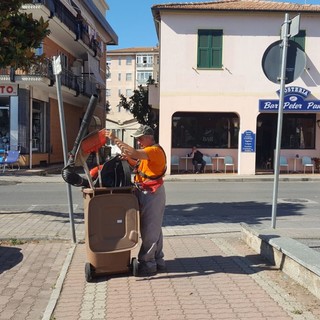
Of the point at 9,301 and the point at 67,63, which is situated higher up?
the point at 67,63

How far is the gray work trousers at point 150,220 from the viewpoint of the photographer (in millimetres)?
5387

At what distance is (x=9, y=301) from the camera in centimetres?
477

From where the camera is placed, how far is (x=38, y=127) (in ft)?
82.9

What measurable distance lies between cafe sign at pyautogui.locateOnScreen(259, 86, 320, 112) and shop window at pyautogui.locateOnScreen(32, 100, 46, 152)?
11314mm

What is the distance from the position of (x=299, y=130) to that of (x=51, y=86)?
1249 cm

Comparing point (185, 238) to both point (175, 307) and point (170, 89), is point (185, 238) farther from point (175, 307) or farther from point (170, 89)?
point (170, 89)

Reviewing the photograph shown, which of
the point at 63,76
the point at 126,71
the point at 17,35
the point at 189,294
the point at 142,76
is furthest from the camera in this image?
the point at 126,71

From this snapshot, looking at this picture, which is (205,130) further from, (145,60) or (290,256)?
(145,60)

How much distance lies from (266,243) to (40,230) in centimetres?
419

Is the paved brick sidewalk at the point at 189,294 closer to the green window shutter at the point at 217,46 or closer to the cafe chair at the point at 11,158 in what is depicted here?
the cafe chair at the point at 11,158

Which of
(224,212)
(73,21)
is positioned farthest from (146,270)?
(73,21)

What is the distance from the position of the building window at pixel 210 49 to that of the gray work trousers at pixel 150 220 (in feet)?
56.0

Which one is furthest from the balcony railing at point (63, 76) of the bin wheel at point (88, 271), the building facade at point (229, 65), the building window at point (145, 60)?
the building window at point (145, 60)

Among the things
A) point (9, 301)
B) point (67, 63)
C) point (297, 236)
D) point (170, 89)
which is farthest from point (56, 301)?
point (67, 63)
